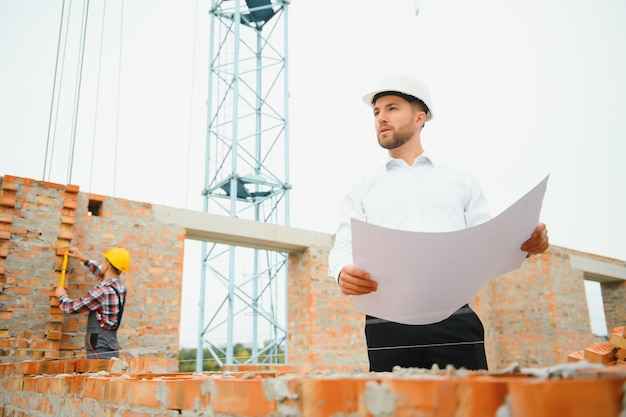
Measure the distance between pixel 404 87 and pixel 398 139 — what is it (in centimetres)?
19

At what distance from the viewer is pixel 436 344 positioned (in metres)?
1.55

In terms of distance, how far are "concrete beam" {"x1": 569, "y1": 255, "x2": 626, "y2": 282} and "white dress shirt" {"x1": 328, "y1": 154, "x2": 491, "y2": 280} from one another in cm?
960

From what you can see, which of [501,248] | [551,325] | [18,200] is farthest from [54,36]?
[551,325]

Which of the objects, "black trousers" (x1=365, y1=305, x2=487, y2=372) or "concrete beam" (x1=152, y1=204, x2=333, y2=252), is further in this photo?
"concrete beam" (x1=152, y1=204, x2=333, y2=252)

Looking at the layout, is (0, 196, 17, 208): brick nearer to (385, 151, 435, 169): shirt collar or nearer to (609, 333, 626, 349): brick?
(385, 151, 435, 169): shirt collar

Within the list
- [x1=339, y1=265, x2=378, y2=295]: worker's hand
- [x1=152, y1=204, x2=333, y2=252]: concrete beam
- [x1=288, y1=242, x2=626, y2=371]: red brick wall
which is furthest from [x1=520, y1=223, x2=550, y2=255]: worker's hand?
[x1=288, y1=242, x2=626, y2=371]: red brick wall

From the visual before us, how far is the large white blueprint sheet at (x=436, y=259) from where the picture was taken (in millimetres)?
1154

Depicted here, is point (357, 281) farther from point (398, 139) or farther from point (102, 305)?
point (102, 305)

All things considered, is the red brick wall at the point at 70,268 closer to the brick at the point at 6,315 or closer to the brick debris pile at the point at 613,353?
the brick at the point at 6,315

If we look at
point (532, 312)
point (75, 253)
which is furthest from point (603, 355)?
point (532, 312)

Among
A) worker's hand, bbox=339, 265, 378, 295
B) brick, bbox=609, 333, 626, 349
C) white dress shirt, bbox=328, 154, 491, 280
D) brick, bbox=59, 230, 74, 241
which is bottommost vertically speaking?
brick, bbox=609, 333, 626, 349

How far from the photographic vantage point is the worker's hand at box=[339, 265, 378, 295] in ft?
4.21

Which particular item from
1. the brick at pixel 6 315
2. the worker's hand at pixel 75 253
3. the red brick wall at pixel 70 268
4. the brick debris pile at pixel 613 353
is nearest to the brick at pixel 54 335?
the red brick wall at pixel 70 268

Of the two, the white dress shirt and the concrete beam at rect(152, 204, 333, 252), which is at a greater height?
the concrete beam at rect(152, 204, 333, 252)
